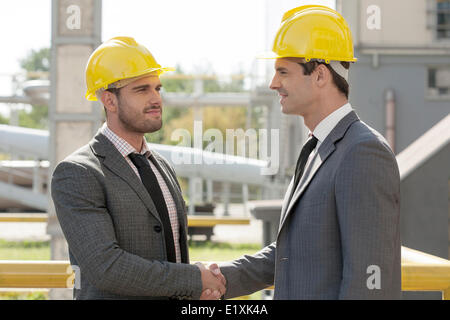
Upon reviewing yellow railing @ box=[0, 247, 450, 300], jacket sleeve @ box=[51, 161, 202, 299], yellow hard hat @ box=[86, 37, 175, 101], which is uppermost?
yellow hard hat @ box=[86, 37, 175, 101]

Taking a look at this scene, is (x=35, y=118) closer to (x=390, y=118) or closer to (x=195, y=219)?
(x=390, y=118)

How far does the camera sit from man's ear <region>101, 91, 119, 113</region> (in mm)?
3324

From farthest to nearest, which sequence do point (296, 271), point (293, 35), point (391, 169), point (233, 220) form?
1. point (233, 220)
2. point (293, 35)
3. point (296, 271)
4. point (391, 169)

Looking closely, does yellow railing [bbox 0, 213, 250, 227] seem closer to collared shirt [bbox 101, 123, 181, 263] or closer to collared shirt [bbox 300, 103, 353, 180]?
collared shirt [bbox 101, 123, 181, 263]

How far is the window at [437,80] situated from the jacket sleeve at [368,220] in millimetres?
15015

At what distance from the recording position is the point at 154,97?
331cm

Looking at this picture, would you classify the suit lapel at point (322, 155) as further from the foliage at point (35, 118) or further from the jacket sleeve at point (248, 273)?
the foliage at point (35, 118)

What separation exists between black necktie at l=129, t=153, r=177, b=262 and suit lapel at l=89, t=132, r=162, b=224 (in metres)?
0.07

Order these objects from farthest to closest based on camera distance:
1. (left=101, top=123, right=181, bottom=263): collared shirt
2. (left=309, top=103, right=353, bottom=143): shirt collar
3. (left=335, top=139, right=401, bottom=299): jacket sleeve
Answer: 1. (left=101, top=123, right=181, bottom=263): collared shirt
2. (left=309, top=103, right=353, bottom=143): shirt collar
3. (left=335, top=139, right=401, bottom=299): jacket sleeve

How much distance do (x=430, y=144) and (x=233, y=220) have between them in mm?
7824

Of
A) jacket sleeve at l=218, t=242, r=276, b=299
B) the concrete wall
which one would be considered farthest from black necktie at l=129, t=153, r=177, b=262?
the concrete wall

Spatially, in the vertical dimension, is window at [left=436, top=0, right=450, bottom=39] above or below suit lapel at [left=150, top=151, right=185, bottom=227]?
above

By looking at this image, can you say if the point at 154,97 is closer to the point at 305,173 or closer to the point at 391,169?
the point at 305,173

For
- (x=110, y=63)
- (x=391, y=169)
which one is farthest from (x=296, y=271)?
(x=110, y=63)
